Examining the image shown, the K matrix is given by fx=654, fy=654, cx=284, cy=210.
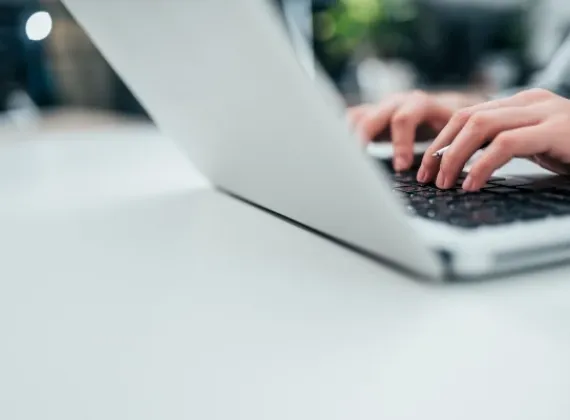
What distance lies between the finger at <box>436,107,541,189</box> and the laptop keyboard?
18 mm

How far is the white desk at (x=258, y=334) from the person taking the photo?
8.7 inches

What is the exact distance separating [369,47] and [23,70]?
5.66 ft

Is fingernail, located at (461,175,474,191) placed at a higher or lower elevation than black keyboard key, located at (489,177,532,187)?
higher

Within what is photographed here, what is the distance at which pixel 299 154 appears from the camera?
38 cm

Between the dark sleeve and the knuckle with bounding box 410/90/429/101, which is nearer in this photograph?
the knuckle with bounding box 410/90/429/101

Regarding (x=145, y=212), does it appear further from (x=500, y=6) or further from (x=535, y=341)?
(x=500, y=6)

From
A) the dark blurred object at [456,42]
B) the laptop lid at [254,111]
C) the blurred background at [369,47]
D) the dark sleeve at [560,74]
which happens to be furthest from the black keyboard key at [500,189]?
the dark blurred object at [456,42]

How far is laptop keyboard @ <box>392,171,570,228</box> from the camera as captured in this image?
0.34 metres

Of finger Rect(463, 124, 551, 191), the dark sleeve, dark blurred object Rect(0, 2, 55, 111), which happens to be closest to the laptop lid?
finger Rect(463, 124, 551, 191)

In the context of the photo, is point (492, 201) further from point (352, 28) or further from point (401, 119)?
point (352, 28)

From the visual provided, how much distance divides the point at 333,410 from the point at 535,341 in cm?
10

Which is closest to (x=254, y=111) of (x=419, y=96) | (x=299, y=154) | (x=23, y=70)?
(x=299, y=154)

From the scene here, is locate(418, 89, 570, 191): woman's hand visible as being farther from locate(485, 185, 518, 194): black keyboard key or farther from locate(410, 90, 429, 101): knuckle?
locate(410, 90, 429, 101): knuckle

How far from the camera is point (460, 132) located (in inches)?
17.4
